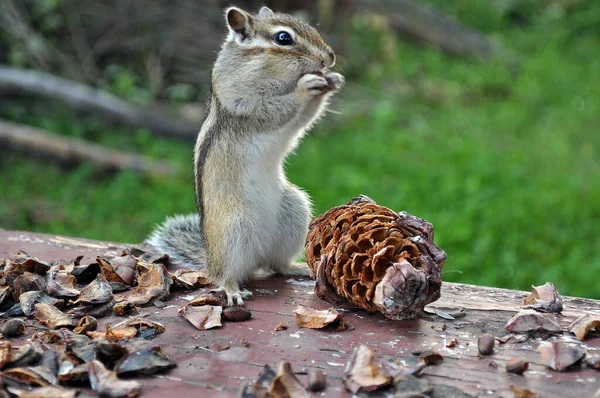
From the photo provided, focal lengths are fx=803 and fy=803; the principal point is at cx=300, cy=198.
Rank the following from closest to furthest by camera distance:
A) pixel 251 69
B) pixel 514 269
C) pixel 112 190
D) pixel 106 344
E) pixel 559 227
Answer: pixel 106 344 → pixel 251 69 → pixel 514 269 → pixel 559 227 → pixel 112 190

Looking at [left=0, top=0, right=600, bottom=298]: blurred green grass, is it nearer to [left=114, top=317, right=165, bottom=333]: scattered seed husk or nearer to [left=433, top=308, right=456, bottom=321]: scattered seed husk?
[left=433, top=308, right=456, bottom=321]: scattered seed husk

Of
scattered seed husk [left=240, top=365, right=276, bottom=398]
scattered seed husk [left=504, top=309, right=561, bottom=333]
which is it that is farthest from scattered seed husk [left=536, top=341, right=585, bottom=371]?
scattered seed husk [left=240, top=365, right=276, bottom=398]

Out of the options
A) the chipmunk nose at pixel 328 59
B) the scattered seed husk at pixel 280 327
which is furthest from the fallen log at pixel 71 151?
the scattered seed husk at pixel 280 327

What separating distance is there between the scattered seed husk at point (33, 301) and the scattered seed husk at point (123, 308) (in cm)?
18

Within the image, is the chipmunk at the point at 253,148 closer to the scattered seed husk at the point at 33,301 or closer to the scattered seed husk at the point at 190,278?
the scattered seed husk at the point at 190,278

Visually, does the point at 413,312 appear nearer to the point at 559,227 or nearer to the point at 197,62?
the point at 559,227

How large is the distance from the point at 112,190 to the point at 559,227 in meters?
3.15

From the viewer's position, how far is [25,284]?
2502 mm

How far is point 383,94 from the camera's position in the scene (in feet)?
24.8

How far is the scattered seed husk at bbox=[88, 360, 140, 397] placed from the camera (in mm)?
1827

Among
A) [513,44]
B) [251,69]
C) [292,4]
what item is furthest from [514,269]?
[513,44]

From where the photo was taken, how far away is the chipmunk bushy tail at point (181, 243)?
9.75 feet

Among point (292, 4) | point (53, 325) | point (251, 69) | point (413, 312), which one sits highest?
point (292, 4)

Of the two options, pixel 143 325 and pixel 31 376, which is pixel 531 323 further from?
pixel 31 376
